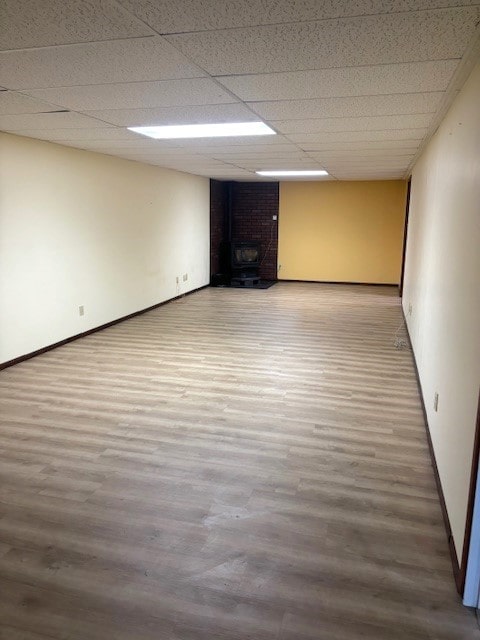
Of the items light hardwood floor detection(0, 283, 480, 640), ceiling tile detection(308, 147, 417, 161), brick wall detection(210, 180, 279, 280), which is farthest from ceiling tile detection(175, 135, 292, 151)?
brick wall detection(210, 180, 279, 280)

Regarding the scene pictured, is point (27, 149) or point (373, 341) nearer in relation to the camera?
point (27, 149)

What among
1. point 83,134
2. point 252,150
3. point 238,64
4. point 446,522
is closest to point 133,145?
point 83,134

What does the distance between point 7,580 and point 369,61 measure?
2.79 meters

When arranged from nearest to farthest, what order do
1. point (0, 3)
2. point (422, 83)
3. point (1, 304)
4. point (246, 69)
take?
point (0, 3) < point (246, 69) < point (422, 83) < point (1, 304)

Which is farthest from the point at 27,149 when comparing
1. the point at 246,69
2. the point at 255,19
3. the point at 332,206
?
the point at 332,206

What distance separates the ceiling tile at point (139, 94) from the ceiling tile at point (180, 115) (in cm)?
12

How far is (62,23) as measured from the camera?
187cm

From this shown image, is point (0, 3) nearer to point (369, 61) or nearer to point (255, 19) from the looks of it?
point (255, 19)

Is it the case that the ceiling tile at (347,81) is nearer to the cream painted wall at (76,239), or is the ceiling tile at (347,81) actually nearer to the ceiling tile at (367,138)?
the ceiling tile at (367,138)

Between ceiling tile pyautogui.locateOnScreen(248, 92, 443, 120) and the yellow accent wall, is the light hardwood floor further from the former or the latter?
the yellow accent wall

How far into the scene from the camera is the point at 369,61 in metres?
2.27

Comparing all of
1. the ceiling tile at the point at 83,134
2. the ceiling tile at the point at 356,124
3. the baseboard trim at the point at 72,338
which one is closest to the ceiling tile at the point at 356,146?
the ceiling tile at the point at 356,124

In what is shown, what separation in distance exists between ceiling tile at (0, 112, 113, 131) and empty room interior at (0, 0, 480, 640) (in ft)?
0.11

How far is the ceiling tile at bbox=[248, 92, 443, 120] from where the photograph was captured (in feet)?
9.67
